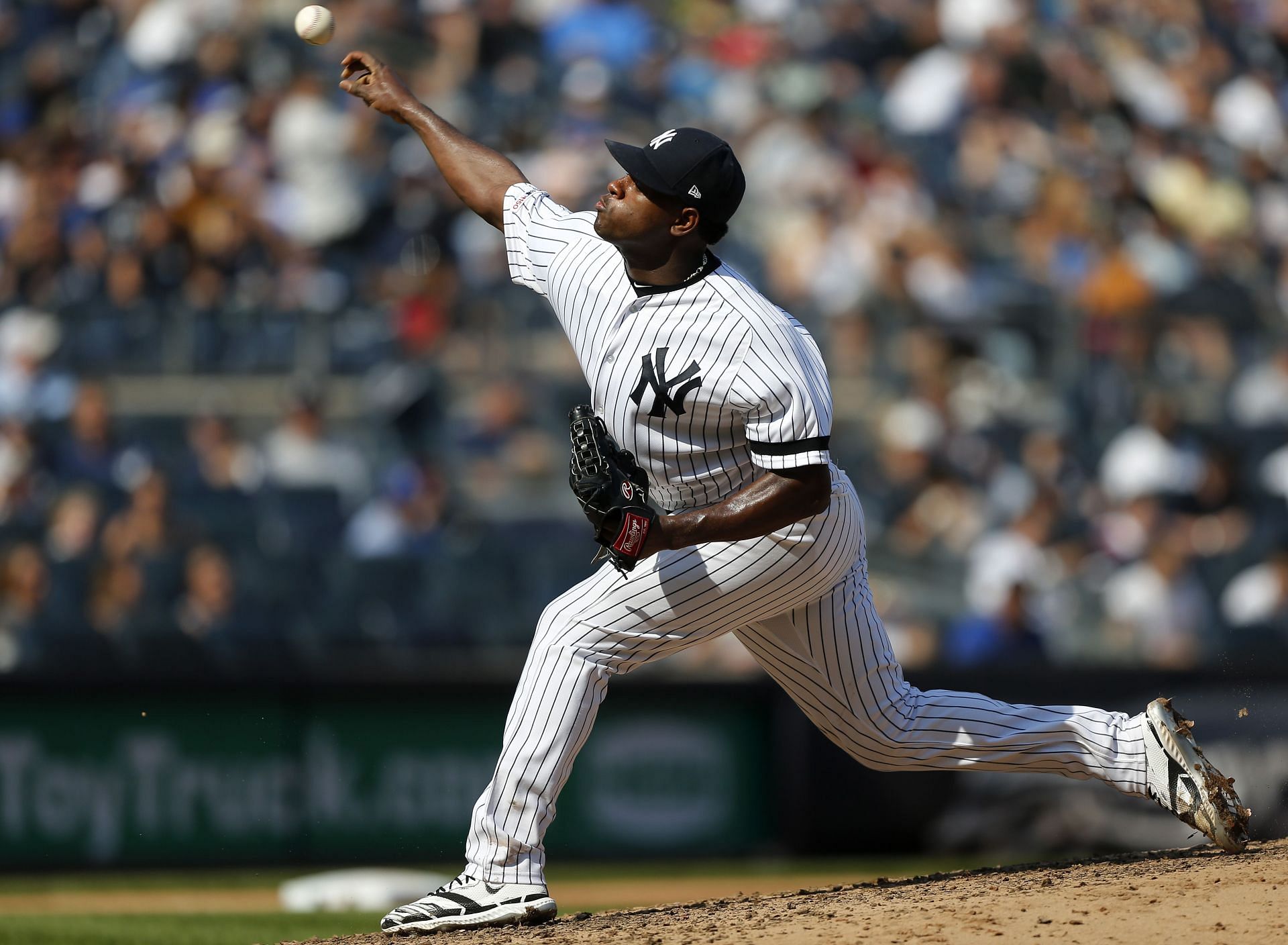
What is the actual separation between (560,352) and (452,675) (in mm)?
2372

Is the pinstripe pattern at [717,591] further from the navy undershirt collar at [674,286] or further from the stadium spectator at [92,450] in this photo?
the stadium spectator at [92,450]

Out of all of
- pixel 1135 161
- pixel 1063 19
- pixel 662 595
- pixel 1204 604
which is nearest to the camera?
pixel 662 595

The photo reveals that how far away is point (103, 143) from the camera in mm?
11578

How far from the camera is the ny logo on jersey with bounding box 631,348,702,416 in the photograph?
4062 millimetres

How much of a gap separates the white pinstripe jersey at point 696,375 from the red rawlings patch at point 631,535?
294mm

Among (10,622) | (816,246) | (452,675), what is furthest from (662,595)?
(816,246)

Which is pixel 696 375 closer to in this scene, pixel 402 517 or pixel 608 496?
pixel 608 496

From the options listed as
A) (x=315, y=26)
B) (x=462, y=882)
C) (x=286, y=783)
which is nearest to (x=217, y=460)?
Result: (x=286, y=783)

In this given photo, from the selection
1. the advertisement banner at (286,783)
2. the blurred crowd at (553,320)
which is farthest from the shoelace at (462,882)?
the blurred crowd at (553,320)

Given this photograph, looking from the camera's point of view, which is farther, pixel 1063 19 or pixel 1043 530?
pixel 1063 19

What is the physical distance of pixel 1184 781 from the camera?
4.69 metres

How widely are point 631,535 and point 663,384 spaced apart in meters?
0.38

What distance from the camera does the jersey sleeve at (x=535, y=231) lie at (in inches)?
180

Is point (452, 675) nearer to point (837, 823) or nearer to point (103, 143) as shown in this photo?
point (837, 823)
